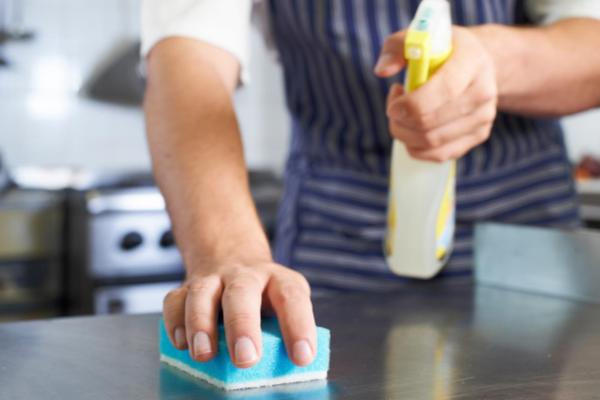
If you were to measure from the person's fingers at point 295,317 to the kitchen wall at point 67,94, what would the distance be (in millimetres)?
1852

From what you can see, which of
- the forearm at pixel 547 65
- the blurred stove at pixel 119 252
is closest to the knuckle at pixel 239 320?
the forearm at pixel 547 65

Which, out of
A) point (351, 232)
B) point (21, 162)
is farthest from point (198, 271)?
point (21, 162)

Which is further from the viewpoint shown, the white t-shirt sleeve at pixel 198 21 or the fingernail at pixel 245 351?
the white t-shirt sleeve at pixel 198 21

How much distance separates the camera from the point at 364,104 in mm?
1013

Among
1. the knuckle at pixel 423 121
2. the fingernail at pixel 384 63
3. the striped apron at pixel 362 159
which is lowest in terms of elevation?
the striped apron at pixel 362 159

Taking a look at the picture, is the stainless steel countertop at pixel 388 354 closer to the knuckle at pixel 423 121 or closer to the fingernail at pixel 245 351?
the fingernail at pixel 245 351

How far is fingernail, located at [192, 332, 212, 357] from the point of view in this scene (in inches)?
21.0

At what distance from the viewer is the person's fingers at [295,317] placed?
534mm

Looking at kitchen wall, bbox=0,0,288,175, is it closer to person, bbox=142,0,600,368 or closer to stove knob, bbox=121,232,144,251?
stove knob, bbox=121,232,144,251

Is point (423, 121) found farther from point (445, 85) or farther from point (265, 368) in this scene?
point (265, 368)

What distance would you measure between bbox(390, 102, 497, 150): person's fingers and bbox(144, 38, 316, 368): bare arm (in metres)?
0.14

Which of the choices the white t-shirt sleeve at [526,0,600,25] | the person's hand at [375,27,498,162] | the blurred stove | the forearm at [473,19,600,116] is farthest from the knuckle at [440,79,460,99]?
the blurred stove

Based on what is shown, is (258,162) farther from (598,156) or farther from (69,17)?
(598,156)

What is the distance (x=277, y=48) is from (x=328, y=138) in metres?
0.14
